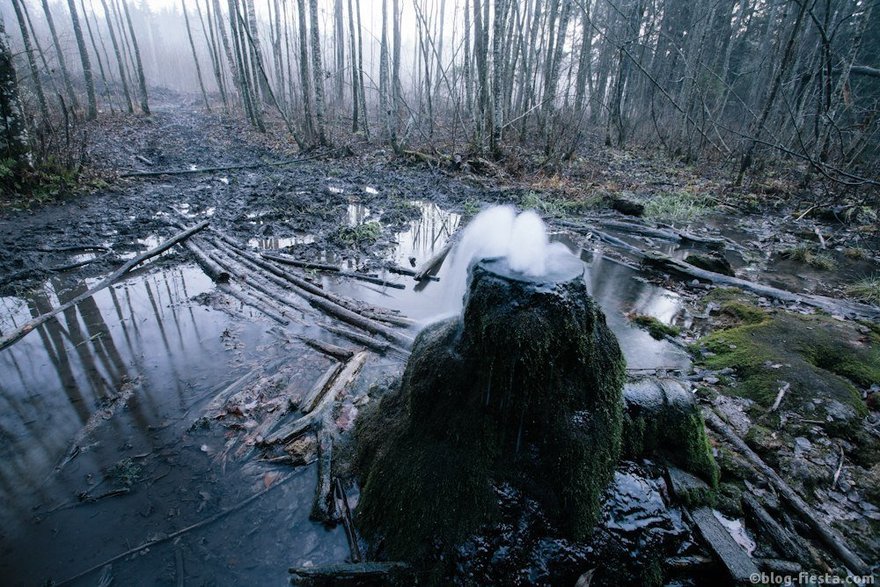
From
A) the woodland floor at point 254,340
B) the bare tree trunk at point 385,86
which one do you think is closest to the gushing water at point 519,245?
the woodland floor at point 254,340

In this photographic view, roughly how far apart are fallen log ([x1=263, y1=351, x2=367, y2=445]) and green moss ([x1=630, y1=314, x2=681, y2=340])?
415 centimetres

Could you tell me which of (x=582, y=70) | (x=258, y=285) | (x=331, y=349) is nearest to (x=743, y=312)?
(x=331, y=349)

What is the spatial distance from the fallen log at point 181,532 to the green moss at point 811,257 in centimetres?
1053

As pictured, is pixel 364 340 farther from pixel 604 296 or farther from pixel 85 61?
pixel 85 61

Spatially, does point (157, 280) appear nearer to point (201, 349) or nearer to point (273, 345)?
point (201, 349)

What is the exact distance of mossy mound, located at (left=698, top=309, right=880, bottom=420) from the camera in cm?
376

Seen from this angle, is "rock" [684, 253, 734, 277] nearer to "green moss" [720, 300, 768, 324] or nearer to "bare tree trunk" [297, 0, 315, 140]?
"green moss" [720, 300, 768, 324]

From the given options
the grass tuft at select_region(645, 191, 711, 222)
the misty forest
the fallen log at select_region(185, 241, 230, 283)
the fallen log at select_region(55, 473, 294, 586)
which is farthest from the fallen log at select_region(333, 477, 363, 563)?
the grass tuft at select_region(645, 191, 711, 222)

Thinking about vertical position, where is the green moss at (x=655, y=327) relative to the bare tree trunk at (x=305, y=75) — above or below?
below

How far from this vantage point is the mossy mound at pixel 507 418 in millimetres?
2285

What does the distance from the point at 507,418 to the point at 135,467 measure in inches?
124

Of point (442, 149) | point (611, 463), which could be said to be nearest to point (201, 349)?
point (611, 463)

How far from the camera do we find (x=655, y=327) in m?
5.71

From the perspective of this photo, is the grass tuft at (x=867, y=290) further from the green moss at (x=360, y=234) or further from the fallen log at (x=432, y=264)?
the green moss at (x=360, y=234)
